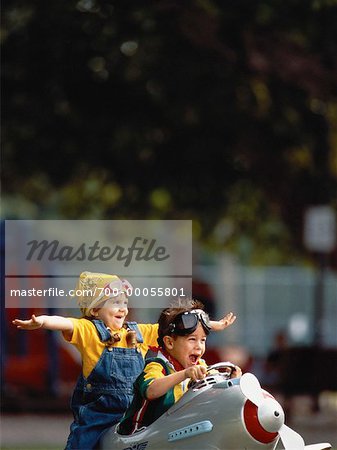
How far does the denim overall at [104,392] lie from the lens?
5395mm

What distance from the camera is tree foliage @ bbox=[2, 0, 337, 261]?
586 inches

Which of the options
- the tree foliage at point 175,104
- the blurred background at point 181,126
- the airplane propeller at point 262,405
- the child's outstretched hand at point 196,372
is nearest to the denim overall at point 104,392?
the child's outstretched hand at point 196,372

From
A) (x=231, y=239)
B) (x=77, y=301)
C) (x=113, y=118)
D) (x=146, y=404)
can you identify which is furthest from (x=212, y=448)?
(x=231, y=239)

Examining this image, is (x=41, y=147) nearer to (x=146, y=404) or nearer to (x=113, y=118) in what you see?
(x=113, y=118)

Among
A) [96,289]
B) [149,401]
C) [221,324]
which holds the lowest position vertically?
[149,401]

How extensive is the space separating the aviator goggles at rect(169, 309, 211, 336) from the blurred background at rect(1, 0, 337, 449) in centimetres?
736

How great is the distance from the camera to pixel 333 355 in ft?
62.5

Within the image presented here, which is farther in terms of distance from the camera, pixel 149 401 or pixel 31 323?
pixel 149 401

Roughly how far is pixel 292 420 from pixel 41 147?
4.31 meters

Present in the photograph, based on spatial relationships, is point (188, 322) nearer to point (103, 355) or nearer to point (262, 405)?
point (103, 355)

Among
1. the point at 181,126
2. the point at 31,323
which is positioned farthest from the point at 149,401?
the point at 181,126

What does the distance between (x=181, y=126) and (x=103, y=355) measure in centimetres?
1142

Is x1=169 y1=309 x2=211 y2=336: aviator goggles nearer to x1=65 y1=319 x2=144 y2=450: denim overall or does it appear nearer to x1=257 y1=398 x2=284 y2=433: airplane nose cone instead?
x1=65 y1=319 x2=144 y2=450: denim overall

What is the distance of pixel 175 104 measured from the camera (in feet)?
53.7
